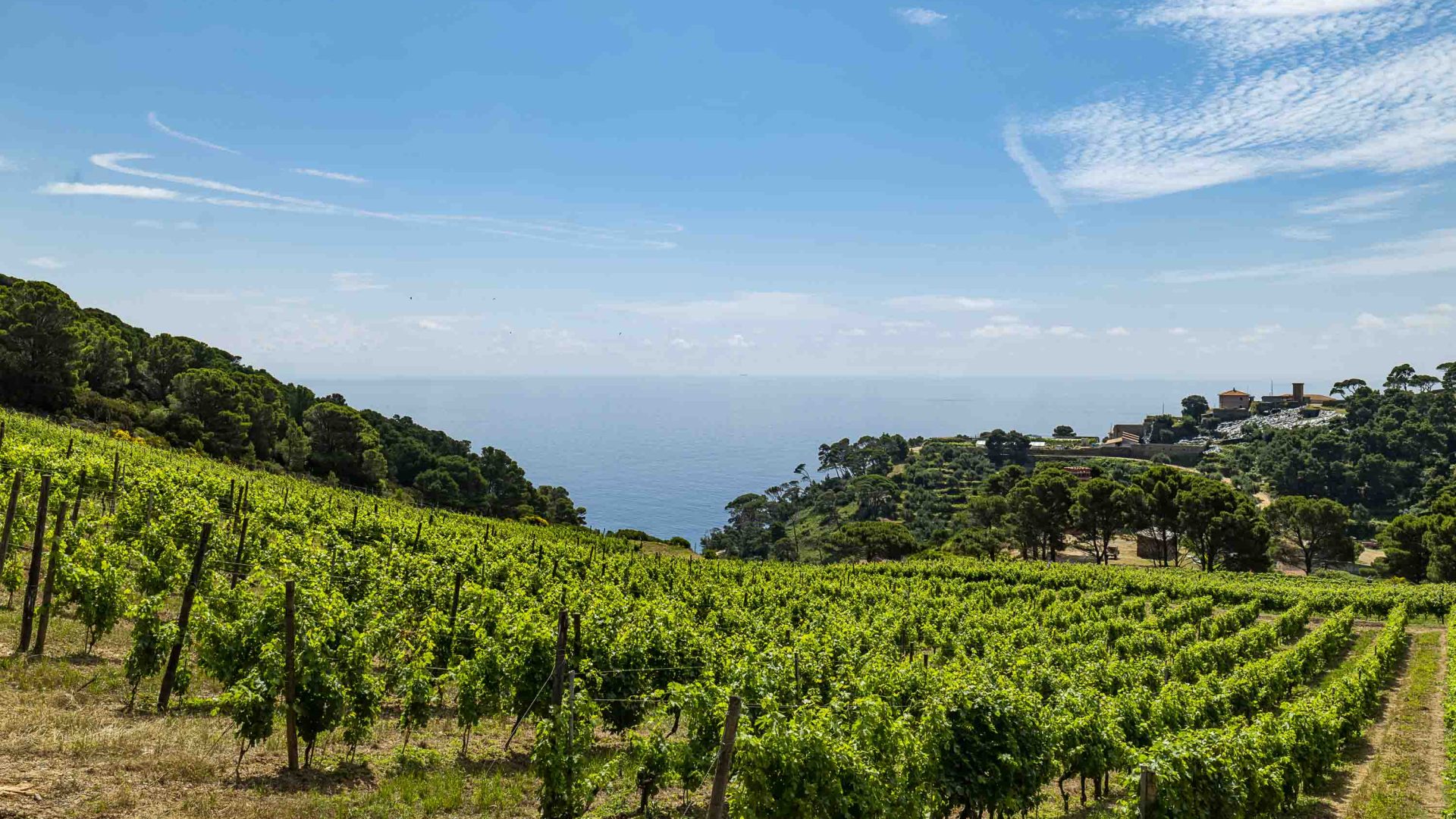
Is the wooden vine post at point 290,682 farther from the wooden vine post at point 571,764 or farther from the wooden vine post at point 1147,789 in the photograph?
the wooden vine post at point 1147,789

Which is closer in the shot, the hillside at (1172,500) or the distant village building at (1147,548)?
the hillside at (1172,500)

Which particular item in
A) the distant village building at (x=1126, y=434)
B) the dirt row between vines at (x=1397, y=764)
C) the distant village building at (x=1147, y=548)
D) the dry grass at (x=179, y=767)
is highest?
the distant village building at (x=1126, y=434)

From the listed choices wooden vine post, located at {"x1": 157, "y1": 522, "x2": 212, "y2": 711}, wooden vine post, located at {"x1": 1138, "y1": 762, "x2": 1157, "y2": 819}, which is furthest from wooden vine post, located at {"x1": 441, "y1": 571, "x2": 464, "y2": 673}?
wooden vine post, located at {"x1": 1138, "y1": 762, "x2": 1157, "y2": 819}

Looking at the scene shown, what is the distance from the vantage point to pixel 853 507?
133 meters

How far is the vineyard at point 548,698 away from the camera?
31.4 feet

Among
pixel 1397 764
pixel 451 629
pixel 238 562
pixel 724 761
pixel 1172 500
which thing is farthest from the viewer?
pixel 1172 500

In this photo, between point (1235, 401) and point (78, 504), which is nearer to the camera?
point (78, 504)

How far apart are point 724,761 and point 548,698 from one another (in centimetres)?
631

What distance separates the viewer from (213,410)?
59.9m

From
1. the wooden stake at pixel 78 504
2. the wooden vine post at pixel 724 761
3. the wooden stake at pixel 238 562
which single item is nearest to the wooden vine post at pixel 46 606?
the wooden stake at pixel 238 562

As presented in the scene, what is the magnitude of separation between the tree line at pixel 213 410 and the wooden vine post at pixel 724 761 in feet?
183

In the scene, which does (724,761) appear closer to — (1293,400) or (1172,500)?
(1172,500)

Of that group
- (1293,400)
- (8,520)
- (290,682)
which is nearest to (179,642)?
(290,682)

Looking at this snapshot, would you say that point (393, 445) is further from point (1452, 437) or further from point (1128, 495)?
point (1452, 437)
